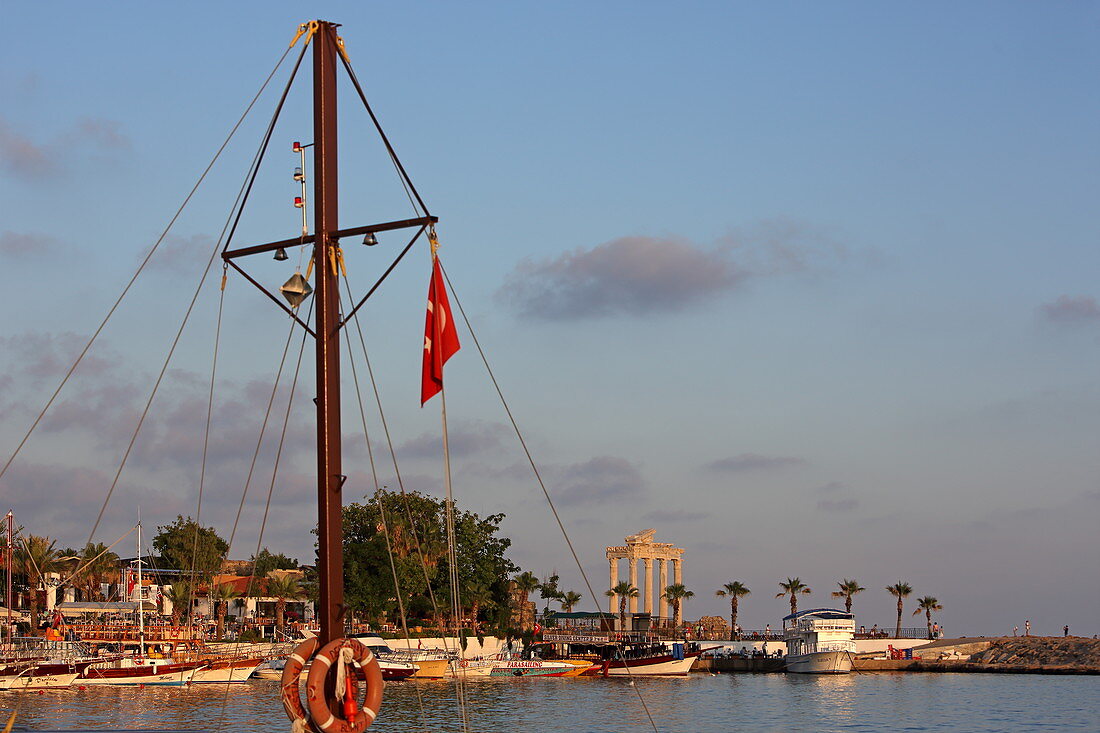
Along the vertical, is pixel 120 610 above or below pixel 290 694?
below

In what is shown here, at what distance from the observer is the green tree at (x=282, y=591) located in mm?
116850

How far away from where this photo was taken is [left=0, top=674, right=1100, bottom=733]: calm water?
60.2 meters

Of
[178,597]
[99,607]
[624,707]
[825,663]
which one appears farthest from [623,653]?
[99,607]

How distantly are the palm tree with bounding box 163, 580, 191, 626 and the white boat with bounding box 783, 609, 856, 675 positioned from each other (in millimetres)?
60398

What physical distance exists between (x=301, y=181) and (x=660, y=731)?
46.3 meters

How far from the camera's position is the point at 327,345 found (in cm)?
1734

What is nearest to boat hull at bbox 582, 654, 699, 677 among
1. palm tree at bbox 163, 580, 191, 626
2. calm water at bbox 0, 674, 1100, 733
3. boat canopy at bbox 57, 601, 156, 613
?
calm water at bbox 0, 674, 1100, 733

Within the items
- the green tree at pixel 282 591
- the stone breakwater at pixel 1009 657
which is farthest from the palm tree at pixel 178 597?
the stone breakwater at pixel 1009 657

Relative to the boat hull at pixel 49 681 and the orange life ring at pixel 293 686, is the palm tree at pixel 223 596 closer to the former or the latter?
the boat hull at pixel 49 681

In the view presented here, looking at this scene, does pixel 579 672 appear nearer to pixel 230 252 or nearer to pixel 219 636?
pixel 219 636

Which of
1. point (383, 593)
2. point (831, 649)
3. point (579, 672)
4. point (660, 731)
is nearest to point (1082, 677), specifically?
point (831, 649)

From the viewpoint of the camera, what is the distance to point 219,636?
99750 mm

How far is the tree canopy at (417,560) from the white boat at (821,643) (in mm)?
33257

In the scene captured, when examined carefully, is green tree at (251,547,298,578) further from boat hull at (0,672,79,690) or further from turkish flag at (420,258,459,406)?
turkish flag at (420,258,459,406)
